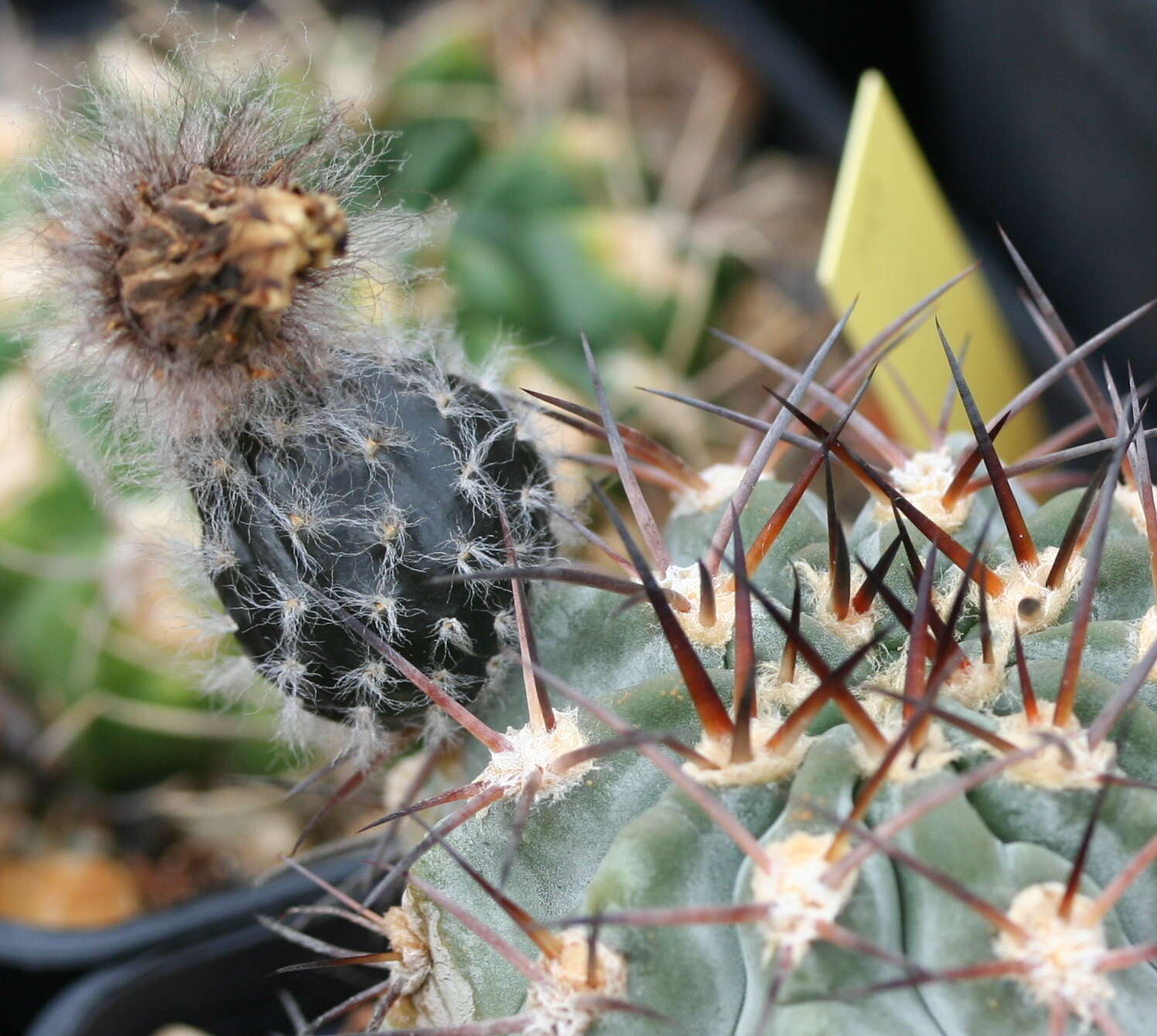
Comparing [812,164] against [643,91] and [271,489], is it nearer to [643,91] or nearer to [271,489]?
[643,91]

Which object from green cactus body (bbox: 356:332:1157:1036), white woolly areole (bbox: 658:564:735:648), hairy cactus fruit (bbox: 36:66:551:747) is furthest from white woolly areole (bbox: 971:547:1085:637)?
hairy cactus fruit (bbox: 36:66:551:747)

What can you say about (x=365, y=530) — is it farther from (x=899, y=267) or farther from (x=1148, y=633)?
(x=899, y=267)

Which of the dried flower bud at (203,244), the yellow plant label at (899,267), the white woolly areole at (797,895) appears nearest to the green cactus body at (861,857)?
the white woolly areole at (797,895)

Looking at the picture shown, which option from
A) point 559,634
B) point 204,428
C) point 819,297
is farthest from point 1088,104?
point 204,428

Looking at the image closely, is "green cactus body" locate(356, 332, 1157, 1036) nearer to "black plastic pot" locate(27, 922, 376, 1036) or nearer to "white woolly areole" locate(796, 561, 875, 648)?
"white woolly areole" locate(796, 561, 875, 648)

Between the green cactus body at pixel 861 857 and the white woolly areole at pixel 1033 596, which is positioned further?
the white woolly areole at pixel 1033 596

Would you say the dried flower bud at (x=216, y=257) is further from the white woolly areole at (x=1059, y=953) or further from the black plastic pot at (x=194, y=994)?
the black plastic pot at (x=194, y=994)
